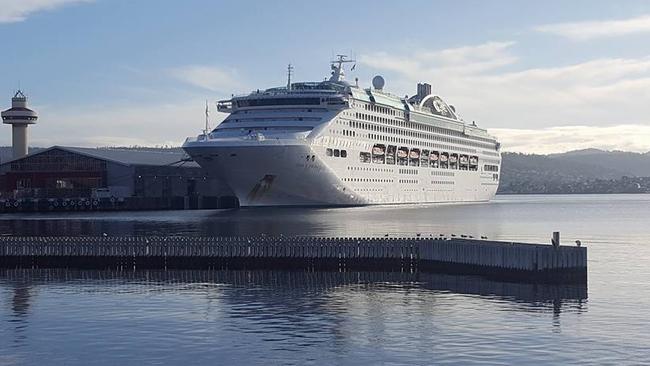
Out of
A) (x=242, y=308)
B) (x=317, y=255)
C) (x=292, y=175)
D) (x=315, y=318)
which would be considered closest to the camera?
(x=315, y=318)

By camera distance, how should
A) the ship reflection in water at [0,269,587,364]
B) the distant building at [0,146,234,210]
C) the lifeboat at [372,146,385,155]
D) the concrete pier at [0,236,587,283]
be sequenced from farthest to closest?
1. the distant building at [0,146,234,210]
2. the lifeboat at [372,146,385,155]
3. the concrete pier at [0,236,587,283]
4. the ship reflection in water at [0,269,587,364]

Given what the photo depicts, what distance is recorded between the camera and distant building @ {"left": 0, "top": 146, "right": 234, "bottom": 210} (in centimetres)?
13562

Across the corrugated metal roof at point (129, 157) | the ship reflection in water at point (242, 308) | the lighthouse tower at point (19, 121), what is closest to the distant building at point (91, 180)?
the corrugated metal roof at point (129, 157)

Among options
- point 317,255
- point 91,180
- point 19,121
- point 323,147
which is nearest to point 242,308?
point 317,255

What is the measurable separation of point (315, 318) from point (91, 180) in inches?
4390

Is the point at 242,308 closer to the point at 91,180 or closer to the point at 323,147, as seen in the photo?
the point at 323,147

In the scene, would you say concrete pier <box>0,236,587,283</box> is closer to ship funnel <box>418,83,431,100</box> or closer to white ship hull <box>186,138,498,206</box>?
white ship hull <box>186,138,498,206</box>

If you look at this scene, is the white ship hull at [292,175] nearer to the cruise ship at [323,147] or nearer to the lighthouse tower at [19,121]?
the cruise ship at [323,147]

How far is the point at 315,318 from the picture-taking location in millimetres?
31469

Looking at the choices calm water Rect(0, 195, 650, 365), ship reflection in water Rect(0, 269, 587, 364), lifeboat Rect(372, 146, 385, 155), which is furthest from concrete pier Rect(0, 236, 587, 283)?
lifeboat Rect(372, 146, 385, 155)

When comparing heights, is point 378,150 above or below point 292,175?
above

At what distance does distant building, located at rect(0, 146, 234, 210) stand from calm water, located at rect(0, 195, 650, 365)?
9084 centimetres

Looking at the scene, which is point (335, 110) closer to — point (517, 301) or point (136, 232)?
point (136, 232)

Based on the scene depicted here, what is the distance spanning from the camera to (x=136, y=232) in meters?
74.9
